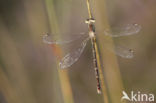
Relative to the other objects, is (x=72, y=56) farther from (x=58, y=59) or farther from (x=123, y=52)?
(x=123, y=52)

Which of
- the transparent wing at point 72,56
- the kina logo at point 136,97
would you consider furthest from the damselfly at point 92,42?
the kina logo at point 136,97

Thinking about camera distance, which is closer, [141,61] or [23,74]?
[141,61]

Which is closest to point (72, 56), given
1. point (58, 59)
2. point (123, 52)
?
point (58, 59)

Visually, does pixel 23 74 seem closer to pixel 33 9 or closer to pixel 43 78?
pixel 43 78

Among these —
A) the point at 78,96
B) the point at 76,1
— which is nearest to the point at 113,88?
the point at 78,96

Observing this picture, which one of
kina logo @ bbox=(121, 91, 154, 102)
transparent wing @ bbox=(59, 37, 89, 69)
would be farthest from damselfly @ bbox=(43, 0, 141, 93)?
kina logo @ bbox=(121, 91, 154, 102)
